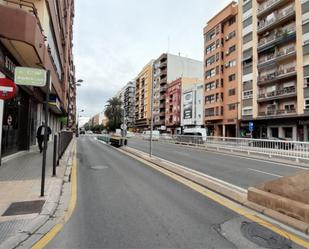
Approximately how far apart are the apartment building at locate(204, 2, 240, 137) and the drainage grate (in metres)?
40.5

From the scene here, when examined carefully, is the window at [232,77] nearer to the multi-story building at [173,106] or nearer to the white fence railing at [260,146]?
the white fence railing at [260,146]

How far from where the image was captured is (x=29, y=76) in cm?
562

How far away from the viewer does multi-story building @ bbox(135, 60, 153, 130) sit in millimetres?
91125

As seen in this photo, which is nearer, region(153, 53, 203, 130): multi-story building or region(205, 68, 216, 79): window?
region(205, 68, 216, 79): window

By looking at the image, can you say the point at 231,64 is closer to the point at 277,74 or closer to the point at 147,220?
the point at 277,74

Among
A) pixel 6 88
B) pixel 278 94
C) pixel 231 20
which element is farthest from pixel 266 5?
pixel 6 88

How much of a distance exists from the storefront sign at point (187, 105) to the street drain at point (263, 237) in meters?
57.4

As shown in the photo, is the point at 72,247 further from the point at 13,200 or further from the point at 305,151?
the point at 305,151

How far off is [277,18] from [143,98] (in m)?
67.4

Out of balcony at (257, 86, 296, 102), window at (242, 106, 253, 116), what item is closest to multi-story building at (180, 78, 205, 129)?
window at (242, 106, 253, 116)

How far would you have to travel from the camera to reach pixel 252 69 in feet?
131

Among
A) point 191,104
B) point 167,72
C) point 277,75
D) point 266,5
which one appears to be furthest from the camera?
point 167,72

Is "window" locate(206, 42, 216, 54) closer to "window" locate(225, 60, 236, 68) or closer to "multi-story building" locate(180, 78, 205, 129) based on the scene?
"window" locate(225, 60, 236, 68)

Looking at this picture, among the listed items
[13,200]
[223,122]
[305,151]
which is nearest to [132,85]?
[223,122]
